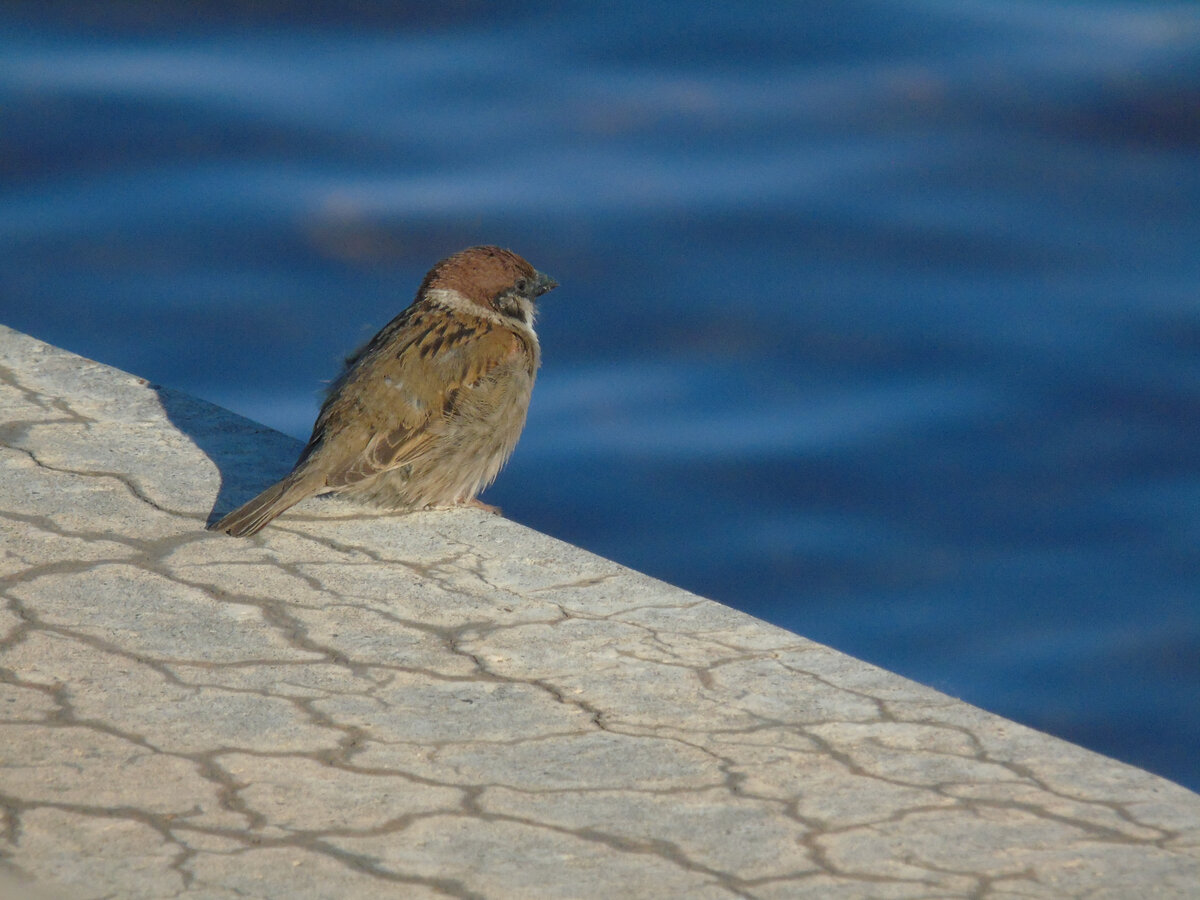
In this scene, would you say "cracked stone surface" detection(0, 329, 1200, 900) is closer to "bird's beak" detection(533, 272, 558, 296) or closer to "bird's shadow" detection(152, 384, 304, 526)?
"bird's shadow" detection(152, 384, 304, 526)

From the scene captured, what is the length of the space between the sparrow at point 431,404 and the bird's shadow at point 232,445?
0.73ft

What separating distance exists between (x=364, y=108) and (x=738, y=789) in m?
6.16

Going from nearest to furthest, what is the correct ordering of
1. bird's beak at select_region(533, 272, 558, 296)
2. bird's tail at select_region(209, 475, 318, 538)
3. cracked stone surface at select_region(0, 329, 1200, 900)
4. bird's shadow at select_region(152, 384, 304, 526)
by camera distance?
cracked stone surface at select_region(0, 329, 1200, 900) → bird's tail at select_region(209, 475, 318, 538) → bird's shadow at select_region(152, 384, 304, 526) → bird's beak at select_region(533, 272, 558, 296)

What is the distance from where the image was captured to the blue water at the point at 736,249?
18.9 ft

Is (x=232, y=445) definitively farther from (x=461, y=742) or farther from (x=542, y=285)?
(x=461, y=742)

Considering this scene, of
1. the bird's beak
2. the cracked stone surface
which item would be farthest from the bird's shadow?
the bird's beak

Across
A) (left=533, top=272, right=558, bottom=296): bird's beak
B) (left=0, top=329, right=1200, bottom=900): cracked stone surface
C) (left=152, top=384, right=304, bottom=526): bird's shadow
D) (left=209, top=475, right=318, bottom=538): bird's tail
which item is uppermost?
(left=533, top=272, right=558, bottom=296): bird's beak

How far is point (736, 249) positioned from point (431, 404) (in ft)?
10.7

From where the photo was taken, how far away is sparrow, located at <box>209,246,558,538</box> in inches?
168

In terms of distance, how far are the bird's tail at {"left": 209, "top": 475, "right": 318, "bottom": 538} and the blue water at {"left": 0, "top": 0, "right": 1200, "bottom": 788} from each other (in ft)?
2.38

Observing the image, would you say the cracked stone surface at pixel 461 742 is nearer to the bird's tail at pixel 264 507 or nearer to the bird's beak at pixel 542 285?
the bird's tail at pixel 264 507

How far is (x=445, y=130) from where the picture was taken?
8.37m

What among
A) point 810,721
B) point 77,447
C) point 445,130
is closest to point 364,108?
point 445,130

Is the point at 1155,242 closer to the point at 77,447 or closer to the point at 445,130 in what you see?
the point at 445,130
